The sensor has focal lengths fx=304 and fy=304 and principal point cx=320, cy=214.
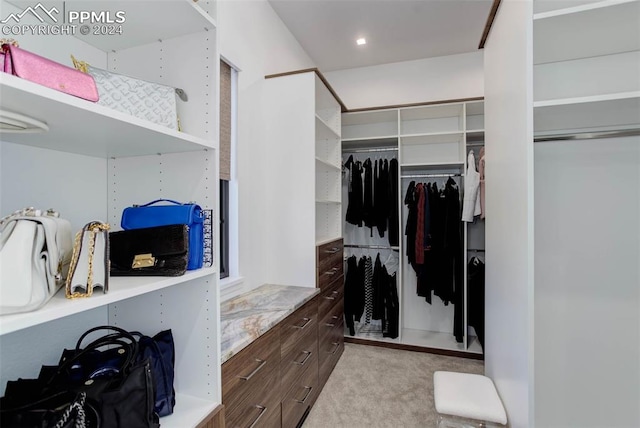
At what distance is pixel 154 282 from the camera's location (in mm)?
811

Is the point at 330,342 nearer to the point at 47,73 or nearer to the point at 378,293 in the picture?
the point at 378,293

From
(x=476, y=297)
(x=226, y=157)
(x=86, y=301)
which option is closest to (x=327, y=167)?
(x=226, y=157)

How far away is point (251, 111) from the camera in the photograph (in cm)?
235

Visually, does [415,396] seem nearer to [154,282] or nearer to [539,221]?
[539,221]

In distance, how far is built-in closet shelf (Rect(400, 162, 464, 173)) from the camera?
10.0 ft

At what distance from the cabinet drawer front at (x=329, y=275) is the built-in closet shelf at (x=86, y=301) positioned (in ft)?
5.02

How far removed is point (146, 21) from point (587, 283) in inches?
85.7

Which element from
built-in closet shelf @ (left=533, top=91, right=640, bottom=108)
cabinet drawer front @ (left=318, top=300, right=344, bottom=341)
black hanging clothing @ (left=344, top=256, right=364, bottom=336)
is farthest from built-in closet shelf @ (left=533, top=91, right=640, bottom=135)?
black hanging clothing @ (left=344, top=256, right=364, bottom=336)

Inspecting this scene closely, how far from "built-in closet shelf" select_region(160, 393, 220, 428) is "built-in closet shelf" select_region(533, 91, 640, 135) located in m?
1.62

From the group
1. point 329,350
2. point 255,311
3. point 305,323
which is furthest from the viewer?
point 329,350

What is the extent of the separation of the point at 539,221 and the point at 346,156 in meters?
2.35

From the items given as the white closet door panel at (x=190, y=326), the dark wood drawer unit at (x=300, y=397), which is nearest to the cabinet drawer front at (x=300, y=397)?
the dark wood drawer unit at (x=300, y=397)

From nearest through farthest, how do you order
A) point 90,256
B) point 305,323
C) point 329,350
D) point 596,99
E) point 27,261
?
point 27,261
point 90,256
point 596,99
point 305,323
point 329,350

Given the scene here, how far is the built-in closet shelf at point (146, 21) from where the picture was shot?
0.87 metres
